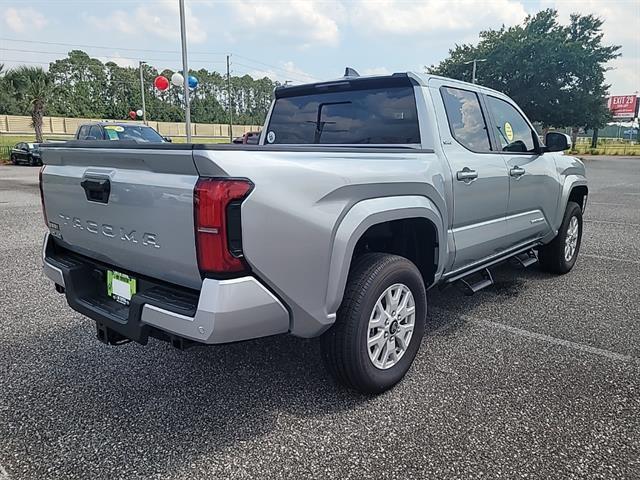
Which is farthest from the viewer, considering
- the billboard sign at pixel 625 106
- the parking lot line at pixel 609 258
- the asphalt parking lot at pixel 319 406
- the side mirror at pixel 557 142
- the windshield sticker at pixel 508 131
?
the billboard sign at pixel 625 106

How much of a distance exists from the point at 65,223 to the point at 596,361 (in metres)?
3.44

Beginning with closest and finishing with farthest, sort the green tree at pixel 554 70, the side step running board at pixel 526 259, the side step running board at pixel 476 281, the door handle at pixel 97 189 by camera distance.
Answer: the door handle at pixel 97 189 < the side step running board at pixel 476 281 < the side step running board at pixel 526 259 < the green tree at pixel 554 70

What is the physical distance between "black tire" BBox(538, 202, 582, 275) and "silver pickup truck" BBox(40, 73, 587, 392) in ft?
4.97

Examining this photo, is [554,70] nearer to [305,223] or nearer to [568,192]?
[568,192]

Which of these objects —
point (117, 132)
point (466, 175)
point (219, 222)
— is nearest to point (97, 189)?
point (219, 222)


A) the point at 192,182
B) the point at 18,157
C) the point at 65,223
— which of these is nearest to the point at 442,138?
the point at 192,182

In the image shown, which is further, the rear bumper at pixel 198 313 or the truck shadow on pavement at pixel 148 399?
→ the truck shadow on pavement at pixel 148 399

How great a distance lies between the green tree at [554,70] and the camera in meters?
38.7

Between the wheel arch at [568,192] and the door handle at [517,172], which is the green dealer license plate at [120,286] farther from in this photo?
the wheel arch at [568,192]

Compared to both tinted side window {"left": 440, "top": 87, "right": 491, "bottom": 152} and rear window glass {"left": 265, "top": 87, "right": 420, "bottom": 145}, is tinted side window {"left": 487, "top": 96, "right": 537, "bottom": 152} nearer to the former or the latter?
tinted side window {"left": 440, "top": 87, "right": 491, "bottom": 152}

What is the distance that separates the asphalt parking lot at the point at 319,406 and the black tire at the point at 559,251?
1094mm

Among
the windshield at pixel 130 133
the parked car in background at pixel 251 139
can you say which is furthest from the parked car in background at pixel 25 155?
the parked car in background at pixel 251 139

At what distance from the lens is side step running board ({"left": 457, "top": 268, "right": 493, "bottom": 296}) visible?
11.9ft

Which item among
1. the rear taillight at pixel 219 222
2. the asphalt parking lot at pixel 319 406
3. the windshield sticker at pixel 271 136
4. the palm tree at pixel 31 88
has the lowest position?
the asphalt parking lot at pixel 319 406
